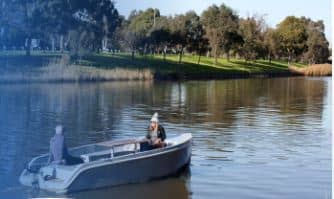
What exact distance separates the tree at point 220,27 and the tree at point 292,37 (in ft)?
12.9

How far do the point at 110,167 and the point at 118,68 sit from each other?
28.7 metres

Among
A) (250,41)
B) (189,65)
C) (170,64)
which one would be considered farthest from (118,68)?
(250,41)

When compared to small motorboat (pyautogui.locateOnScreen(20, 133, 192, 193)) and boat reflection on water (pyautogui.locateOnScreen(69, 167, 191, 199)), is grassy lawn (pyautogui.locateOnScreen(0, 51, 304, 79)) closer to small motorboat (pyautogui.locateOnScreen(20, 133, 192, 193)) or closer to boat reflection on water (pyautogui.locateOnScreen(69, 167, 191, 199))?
small motorboat (pyautogui.locateOnScreen(20, 133, 192, 193))

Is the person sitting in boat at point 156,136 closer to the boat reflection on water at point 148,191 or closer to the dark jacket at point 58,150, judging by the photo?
the boat reflection on water at point 148,191

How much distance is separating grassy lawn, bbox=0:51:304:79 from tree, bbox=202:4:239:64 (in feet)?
4.44

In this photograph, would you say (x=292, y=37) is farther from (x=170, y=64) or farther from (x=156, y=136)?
(x=156, y=136)

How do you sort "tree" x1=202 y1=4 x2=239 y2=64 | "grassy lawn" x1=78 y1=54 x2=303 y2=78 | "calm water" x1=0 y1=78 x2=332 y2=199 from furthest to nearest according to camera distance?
"tree" x1=202 y1=4 x2=239 y2=64
"grassy lawn" x1=78 y1=54 x2=303 y2=78
"calm water" x1=0 y1=78 x2=332 y2=199

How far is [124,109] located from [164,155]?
12.0 metres

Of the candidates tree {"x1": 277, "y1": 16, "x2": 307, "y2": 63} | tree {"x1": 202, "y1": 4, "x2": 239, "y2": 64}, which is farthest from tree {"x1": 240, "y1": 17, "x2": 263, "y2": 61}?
tree {"x1": 277, "y1": 16, "x2": 307, "y2": 63}

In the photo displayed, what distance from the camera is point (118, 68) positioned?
3812 cm

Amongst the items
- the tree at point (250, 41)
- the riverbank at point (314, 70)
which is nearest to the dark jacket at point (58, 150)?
the riverbank at point (314, 70)

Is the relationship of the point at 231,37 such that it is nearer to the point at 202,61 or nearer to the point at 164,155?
the point at 202,61

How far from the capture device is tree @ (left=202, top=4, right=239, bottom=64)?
46.6 metres

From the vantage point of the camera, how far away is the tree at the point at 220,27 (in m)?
46.6
